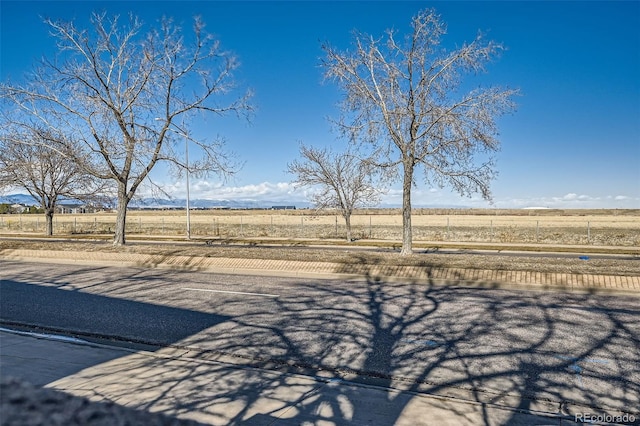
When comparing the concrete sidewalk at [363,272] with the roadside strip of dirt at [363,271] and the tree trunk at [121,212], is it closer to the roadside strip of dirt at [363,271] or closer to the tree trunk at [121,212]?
the roadside strip of dirt at [363,271]

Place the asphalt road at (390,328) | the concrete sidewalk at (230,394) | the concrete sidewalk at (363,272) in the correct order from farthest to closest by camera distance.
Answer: the concrete sidewalk at (363,272)
the asphalt road at (390,328)
the concrete sidewalk at (230,394)

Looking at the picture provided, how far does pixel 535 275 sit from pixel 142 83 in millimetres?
15737

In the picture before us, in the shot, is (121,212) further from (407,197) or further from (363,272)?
(407,197)

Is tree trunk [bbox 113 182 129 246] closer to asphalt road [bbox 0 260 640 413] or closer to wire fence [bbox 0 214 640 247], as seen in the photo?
asphalt road [bbox 0 260 640 413]

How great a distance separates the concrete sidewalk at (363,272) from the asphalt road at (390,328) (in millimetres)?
625

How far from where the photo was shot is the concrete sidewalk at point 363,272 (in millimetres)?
11266

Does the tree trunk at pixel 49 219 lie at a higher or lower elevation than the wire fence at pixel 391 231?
higher

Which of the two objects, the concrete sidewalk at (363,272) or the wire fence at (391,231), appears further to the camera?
the wire fence at (391,231)

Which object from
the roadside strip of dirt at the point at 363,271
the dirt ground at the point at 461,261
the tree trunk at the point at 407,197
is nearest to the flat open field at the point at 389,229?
the dirt ground at the point at 461,261

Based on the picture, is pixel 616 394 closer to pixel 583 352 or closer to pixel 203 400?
pixel 583 352

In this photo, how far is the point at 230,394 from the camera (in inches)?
202

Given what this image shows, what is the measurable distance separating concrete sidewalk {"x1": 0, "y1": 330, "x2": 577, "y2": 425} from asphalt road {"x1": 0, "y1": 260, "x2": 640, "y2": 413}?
0.49 metres

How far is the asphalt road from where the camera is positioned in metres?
5.74

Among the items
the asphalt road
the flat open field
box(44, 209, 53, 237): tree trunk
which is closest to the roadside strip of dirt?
the asphalt road
